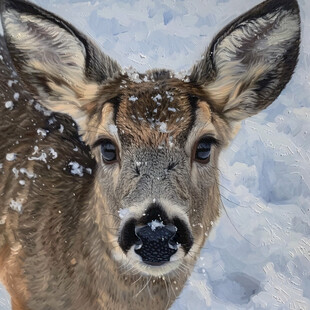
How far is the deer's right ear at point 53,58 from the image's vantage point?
5.47 ft

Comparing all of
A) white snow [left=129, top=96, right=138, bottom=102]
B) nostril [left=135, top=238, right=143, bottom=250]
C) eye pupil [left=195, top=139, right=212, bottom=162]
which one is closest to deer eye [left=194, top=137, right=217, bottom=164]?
eye pupil [left=195, top=139, right=212, bottom=162]

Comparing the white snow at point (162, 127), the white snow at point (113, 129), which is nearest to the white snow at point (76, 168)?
the white snow at point (113, 129)

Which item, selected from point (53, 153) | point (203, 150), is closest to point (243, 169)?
point (203, 150)

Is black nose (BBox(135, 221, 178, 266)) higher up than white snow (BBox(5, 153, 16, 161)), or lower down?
higher up

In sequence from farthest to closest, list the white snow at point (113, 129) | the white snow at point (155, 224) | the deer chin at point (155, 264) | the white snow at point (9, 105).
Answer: the white snow at point (9, 105), the white snow at point (113, 129), the deer chin at point (155, 264), the white snow at point (155, 224)

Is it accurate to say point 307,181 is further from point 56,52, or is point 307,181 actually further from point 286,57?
point 56,52

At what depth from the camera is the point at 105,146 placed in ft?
5.51

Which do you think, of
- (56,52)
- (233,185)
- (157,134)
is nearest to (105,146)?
(157,134)

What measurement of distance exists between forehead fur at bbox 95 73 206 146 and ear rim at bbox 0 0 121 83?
11cm

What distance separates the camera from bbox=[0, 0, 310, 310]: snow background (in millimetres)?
2004

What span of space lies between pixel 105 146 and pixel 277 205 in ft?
2.59

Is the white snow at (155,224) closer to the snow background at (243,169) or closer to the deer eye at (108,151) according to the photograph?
the deer eye at (108,151)

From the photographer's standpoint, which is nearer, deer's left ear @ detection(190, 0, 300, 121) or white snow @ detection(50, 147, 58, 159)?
deer's left ear @ detection(190, 0, 300, 121)

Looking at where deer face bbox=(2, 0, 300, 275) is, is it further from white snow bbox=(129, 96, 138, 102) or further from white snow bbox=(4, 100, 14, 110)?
white snow bbox=(4, 100, 14, 110)
